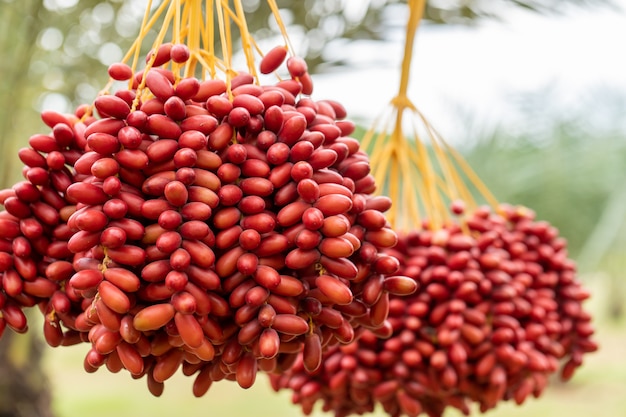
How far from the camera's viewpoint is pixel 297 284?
25.3 inches

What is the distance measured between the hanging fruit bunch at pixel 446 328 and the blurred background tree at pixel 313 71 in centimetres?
75

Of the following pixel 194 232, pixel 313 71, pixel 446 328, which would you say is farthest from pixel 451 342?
pixel 313 71

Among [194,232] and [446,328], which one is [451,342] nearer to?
[446,328]

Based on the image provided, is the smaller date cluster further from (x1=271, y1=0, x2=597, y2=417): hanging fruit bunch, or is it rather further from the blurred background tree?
the blurred background tree

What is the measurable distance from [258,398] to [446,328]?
15.0ft

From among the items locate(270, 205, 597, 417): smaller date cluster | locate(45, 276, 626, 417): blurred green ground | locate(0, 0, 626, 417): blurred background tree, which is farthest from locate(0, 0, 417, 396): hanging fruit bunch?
locate(45, 276, 626, 417): blurred green ground

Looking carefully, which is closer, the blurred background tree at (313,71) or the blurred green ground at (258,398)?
the blurred background tree at (313,71)

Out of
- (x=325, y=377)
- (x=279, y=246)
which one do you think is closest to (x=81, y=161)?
(x=279, y=246)

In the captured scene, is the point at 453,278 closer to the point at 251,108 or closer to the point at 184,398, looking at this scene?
the point at 251,108

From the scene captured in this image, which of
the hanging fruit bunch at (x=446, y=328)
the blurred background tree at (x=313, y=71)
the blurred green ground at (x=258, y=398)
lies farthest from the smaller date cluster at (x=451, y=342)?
the blurred green ground at (x=258, y=398)

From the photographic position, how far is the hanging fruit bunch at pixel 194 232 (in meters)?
0.61

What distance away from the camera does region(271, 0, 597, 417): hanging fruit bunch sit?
38.1 inches

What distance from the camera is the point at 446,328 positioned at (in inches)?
38.2

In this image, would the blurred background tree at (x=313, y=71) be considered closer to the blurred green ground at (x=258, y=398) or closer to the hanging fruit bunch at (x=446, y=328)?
the hanging fruit bunch at (x=446, y=328)
